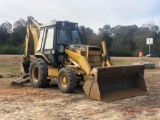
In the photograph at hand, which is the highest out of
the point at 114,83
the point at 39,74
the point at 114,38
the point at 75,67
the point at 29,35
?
the point at 114,38

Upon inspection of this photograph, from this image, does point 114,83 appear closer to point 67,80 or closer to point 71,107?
point 67,80

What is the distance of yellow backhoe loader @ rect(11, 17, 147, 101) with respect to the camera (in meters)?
9.19

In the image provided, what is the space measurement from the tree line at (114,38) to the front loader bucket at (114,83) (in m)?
25.7

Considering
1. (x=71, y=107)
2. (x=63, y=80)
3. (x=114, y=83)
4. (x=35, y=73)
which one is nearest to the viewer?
(x=71, y=107)

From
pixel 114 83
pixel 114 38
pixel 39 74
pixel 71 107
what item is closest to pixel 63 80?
pixel 39 74

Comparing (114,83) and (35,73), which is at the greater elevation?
(35,73)

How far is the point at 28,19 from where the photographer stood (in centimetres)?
1329

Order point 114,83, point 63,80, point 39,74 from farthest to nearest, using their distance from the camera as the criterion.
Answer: point 39,74 → point 63,80 → point 114,83

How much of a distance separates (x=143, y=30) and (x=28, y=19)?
8394 cm

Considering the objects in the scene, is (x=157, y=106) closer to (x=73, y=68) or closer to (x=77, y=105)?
(x=77, y=105)

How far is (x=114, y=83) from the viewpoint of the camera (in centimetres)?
968

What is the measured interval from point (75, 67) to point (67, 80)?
0.67 m

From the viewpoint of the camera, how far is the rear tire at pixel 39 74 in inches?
439

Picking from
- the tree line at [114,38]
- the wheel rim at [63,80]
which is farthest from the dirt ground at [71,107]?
the tree line at [114,38]
